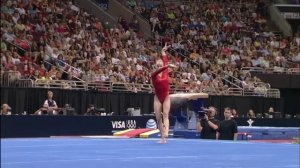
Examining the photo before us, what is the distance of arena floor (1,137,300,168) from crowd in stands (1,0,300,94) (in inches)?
43.6

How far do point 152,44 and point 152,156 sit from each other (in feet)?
47.8

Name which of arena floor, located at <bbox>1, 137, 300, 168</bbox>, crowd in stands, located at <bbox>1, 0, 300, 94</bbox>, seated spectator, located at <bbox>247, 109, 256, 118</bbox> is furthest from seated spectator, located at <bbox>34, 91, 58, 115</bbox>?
seated spectator, located at <bbox>247, 109, 256, 118</bbox>

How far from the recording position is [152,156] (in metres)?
8.45

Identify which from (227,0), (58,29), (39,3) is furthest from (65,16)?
(227,0)

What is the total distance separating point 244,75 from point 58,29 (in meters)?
11.9

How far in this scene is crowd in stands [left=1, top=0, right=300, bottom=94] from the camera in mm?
12258

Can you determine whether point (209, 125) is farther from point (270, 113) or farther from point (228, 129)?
point (270, 113)

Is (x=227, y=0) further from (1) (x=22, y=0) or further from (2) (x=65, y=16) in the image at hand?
(1) (x=22, y=0)

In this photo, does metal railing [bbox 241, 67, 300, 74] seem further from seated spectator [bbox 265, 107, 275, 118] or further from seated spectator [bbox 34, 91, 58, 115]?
seated spectator [bbox 34, 91, 58, 115]

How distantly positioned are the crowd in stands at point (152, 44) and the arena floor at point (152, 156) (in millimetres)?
1107

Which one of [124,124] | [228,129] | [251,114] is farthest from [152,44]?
[228,129]

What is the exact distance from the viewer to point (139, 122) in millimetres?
18688

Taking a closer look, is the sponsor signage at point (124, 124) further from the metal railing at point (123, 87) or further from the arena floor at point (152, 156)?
the arena floor at point (152, 156)

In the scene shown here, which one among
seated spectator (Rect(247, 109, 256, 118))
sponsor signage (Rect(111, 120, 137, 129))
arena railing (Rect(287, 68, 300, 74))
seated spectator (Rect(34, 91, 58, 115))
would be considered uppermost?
arena railing (Rect(287, 68, 300, 74))
